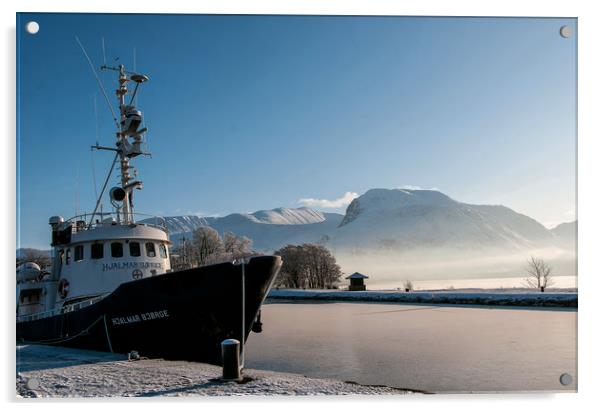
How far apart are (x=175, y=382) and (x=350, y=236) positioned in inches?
577

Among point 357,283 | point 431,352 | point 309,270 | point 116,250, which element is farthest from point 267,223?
point 309,270

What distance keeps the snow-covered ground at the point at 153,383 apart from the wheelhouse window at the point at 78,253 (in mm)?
3755

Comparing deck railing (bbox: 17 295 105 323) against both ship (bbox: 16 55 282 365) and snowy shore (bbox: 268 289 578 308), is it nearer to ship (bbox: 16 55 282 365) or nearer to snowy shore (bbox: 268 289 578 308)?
ship (bbox: 16 55 282 365)

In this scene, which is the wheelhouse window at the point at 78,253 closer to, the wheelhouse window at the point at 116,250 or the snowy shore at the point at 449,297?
the wheelhouse window at the point at 116,250

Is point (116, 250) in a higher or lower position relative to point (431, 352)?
higher

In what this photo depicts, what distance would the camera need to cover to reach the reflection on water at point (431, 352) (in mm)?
7773

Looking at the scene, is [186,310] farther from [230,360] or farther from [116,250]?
[116,250]

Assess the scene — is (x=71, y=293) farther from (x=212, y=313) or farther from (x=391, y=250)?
(x=391, y=250)

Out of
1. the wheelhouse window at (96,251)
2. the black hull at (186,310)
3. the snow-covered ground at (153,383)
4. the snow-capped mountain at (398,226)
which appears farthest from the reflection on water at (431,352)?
the wheelhouse window at (96,251)

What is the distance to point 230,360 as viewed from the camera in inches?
292

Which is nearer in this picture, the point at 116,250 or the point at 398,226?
the point at 116,250

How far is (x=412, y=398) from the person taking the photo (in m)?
7.04

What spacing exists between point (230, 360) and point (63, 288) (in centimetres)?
698
